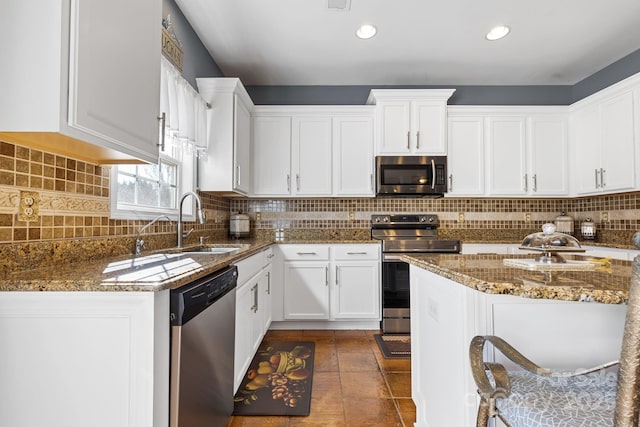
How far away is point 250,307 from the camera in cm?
233

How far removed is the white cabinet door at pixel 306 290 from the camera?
330cm

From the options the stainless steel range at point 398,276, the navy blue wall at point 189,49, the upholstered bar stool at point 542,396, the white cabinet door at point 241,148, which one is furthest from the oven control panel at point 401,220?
the upholstered bar stool at point 542,396

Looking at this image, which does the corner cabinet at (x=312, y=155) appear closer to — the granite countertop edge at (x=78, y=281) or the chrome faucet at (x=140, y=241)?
the chrome faucet at (x=140, y=241)

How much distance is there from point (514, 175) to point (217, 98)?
3117 millimetres

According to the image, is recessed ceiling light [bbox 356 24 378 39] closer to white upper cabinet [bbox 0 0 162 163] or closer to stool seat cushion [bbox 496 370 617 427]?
white upper cabinet [bbox 0 0 162 163]

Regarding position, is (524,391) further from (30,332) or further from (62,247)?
(62,247)

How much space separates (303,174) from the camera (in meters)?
3.57

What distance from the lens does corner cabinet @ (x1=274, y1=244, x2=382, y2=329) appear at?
330 centimetres

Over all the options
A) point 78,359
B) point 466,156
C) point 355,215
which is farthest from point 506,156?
point 78,359

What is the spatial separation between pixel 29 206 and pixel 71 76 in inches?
22.6

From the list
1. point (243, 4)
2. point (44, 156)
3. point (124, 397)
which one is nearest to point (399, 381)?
point (124, 397)

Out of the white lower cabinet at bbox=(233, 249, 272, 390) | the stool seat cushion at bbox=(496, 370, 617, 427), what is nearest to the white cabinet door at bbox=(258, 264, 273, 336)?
the white lower cabinet at bbox=(233, 249, 272, 390)

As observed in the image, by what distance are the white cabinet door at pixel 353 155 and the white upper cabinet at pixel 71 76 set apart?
2.40 m

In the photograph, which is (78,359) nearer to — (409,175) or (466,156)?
(409,175)
